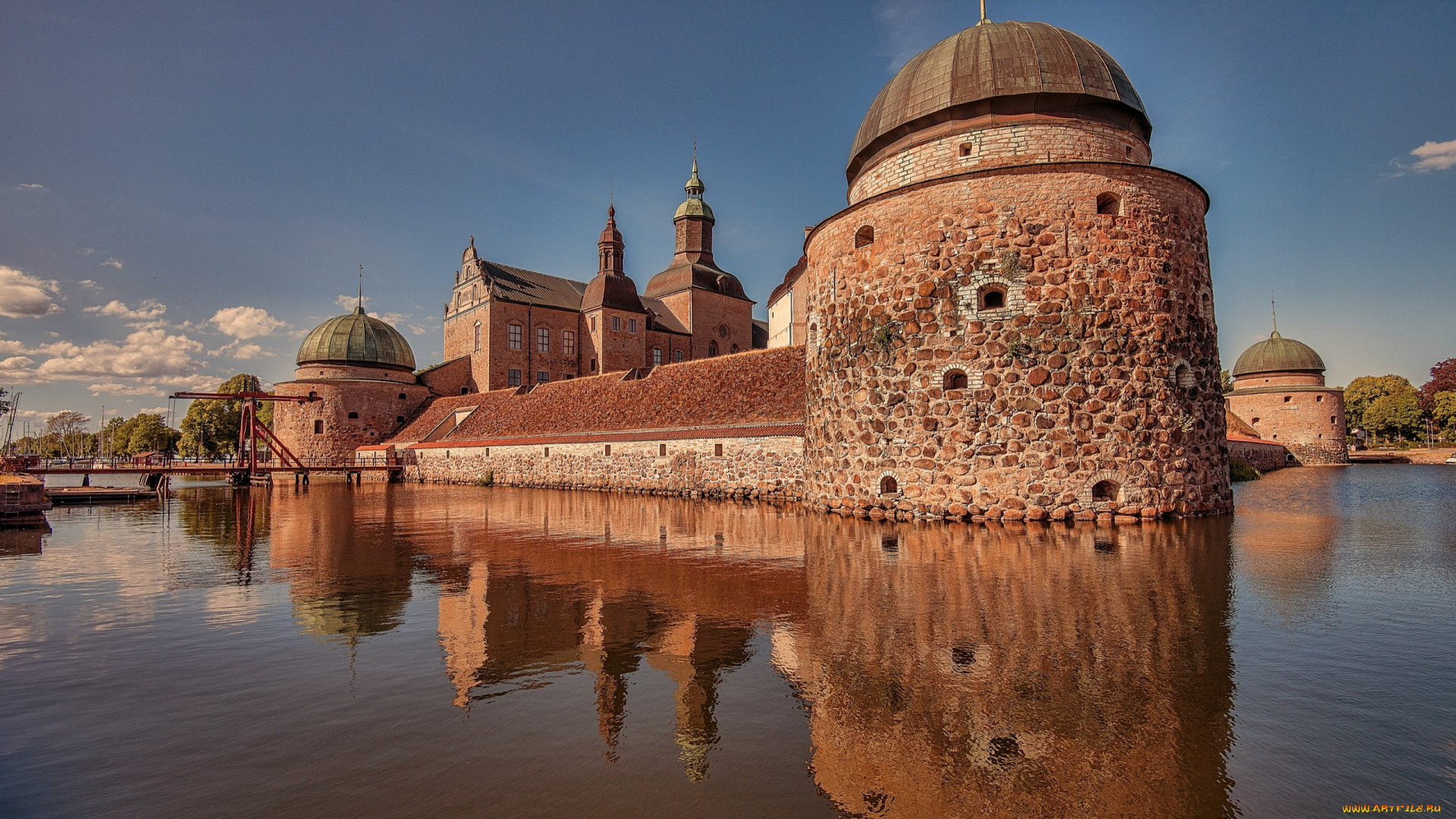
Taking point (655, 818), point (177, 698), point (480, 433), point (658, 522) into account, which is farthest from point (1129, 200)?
point (480, 433)

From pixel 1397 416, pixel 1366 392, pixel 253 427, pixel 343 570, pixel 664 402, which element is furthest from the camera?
pixel 1366 392

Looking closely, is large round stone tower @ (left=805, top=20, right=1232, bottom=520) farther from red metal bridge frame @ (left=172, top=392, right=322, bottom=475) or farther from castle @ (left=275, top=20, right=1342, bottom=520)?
red metal bridge frame @ (left=172, top=392, right=322, bottom=475)

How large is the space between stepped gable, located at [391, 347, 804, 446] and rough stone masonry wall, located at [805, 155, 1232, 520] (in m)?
4.69

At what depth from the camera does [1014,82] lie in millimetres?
13367

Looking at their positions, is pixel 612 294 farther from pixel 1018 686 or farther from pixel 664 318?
pixel 1018 686

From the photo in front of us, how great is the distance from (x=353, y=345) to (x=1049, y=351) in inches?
1430

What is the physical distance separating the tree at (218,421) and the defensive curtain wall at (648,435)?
3864 cm

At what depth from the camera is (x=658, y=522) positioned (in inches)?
522

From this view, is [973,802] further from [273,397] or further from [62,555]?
[273,397]

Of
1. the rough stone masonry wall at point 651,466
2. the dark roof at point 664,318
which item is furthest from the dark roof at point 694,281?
the rough stone masonry wall at point 651,466

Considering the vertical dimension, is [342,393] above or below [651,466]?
above

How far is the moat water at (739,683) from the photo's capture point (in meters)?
3.05

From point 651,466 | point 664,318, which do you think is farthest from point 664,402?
point 664,318

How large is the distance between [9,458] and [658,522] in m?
27.8
